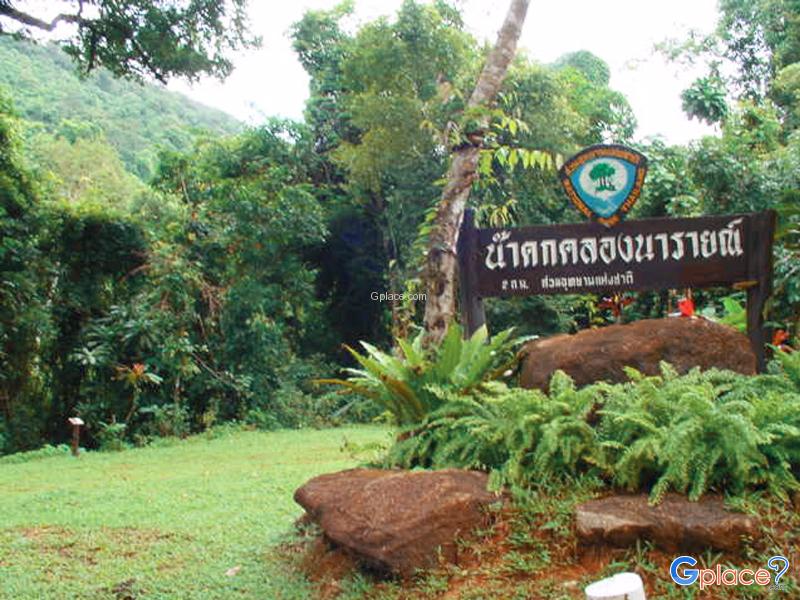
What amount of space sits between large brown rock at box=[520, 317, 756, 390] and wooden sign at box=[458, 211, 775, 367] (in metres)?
0.37

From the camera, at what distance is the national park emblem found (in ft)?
16.4

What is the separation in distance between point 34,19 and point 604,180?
7.12 metres

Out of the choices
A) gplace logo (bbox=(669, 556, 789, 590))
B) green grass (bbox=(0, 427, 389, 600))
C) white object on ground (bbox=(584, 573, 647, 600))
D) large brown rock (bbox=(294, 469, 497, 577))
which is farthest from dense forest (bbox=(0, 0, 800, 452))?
white object on ground (bbox=(584, 573, 647, 600))

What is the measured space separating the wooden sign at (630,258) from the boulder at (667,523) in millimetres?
1918

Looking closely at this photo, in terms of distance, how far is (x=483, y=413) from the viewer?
4312 mm

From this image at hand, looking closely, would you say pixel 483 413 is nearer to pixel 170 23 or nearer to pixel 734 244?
pixel 734 244

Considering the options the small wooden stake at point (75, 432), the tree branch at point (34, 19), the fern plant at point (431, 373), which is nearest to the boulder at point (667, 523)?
the fern plant at point (431, 373)

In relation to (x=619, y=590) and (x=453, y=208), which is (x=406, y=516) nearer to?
(x=619, y=590)

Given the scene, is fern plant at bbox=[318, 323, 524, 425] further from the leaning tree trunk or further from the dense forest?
the dense forest

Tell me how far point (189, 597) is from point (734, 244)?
3.76 m

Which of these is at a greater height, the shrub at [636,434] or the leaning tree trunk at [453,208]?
the leaning tree trunk at [453,208]

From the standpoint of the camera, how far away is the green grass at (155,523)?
4129mm

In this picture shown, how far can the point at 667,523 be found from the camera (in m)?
3.17

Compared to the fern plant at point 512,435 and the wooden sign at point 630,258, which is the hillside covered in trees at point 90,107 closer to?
the wooden sign at point 630,258
